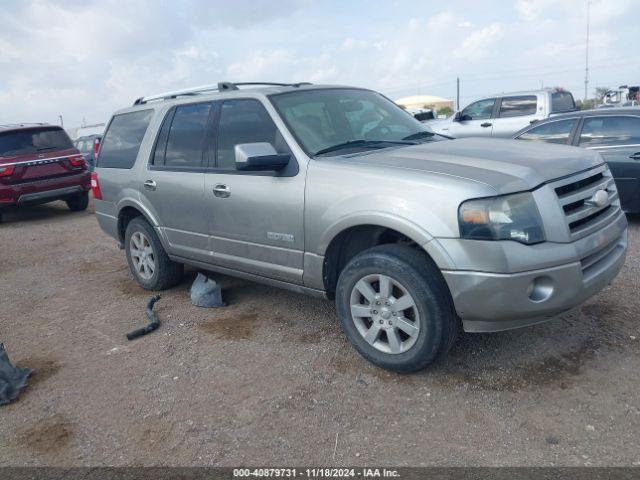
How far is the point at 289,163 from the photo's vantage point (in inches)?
148

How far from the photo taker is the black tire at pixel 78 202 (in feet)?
36.0

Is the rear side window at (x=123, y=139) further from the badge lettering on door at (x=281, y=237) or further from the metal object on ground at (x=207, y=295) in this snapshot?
the badge lettering on door at (x=281, y=237)

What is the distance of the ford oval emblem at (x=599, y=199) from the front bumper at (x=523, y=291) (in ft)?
0.81

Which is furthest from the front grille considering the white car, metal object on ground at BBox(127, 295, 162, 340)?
the white car

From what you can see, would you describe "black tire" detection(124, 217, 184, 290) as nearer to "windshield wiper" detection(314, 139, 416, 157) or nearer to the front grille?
"windshield wiper" detection(314, 139, 416, 157)

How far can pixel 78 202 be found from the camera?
36.3 ft

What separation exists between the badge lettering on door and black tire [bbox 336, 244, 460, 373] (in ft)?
1.76

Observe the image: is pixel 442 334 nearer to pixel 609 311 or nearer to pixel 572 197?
pixel 572 197

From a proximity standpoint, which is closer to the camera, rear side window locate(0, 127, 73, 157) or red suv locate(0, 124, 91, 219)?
red suv locate(0, 124, 91, 219)

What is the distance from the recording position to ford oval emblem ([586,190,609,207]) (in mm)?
3287

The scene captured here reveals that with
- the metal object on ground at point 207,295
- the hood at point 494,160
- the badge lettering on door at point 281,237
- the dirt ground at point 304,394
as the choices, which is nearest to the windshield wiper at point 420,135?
the hood at point 494,160

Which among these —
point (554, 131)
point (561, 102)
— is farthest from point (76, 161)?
point (561, 102)

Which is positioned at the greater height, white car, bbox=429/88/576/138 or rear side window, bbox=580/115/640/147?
white car, bbox=429/88/576/138

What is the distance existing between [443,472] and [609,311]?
2261 millimetres
